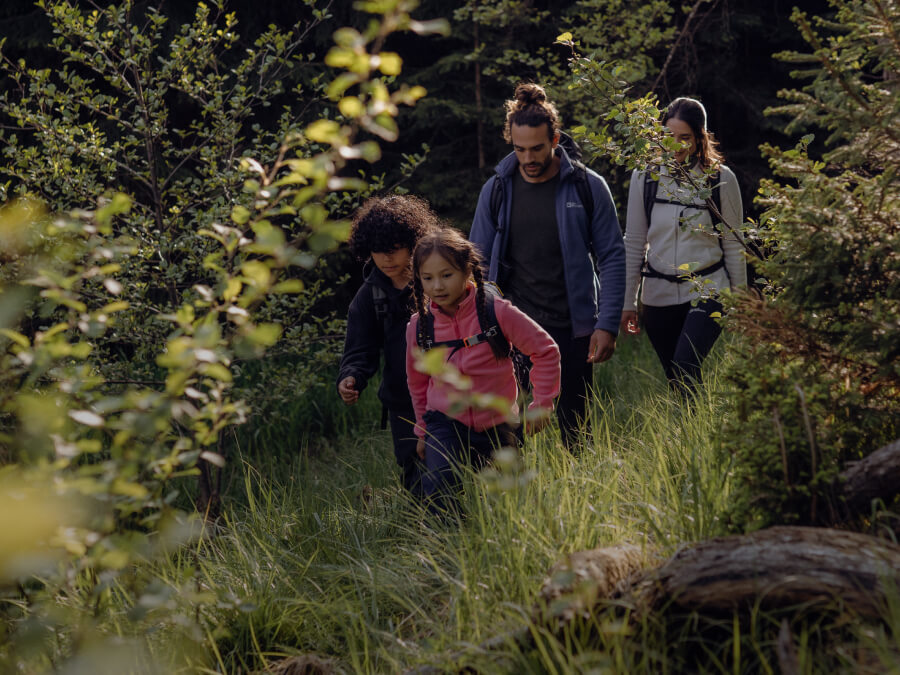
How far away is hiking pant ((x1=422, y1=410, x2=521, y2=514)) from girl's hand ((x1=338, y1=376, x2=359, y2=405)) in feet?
1.34

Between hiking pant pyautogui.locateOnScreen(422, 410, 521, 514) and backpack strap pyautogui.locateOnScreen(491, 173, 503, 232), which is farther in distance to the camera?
backpack strap pyautogui.locateOnScreen(491, 173, 503, 232)

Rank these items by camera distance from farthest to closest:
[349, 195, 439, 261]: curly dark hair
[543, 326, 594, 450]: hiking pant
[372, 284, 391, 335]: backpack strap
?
[543, 326, 594, 450]: hiking pant
[372, 284, 391, 335]: backpack strap
[349, 195, 439, 261]: curly dark hair

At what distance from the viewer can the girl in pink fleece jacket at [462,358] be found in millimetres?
3693

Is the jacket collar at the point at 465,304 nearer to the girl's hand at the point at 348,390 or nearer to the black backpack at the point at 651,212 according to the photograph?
the girl's hand at the point at 348,390

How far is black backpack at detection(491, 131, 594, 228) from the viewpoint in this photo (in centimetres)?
462

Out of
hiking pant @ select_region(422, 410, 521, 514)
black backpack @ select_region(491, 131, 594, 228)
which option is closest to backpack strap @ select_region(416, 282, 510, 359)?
hiking pant @ select_region(422, 410, 521, 514)

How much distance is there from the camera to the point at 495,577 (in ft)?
8.36

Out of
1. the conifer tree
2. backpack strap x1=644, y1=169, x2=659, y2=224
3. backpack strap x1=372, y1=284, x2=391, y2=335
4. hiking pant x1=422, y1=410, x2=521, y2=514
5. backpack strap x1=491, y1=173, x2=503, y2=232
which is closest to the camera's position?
the conifer tree

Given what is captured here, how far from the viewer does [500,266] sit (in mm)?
4758

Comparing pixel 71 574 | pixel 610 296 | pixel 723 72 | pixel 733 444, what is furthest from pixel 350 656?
pixel 723 72

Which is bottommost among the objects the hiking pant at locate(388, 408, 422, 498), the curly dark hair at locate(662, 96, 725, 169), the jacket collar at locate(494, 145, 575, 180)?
the hiking pant at locate(388, 408, 422, 498)

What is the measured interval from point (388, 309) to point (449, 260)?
71cm

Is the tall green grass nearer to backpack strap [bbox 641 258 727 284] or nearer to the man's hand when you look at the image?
the man's hand

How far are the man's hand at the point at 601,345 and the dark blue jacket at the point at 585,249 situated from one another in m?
0.04
